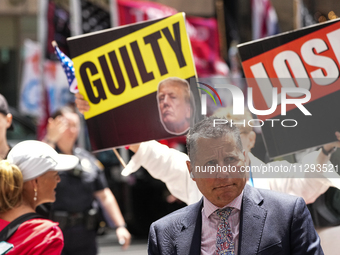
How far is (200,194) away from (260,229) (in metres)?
0.71

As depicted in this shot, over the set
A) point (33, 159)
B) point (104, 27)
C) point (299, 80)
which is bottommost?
point (33, 159)

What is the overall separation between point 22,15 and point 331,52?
920 centimetres

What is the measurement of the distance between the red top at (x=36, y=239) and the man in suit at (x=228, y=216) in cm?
53

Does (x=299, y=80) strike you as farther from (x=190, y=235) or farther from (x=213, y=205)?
(x=190, y=235)

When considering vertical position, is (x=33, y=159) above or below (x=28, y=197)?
above

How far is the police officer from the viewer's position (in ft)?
14.4

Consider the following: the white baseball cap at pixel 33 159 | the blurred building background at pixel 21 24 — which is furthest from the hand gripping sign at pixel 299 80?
the blurred building background at pixel 21 24

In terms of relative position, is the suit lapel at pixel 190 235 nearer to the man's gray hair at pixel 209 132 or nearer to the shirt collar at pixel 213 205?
the shirt collar at pixel 213 205

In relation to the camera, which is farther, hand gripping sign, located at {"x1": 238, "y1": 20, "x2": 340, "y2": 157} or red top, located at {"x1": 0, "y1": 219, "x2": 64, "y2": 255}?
hand gripping sign, located at {"x1": 238, "y1": 20, "x2": 340, "y2": 157}

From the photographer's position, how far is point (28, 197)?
2793 millimetres

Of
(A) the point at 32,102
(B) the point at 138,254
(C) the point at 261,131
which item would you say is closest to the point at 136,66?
(C) the point at 261,131

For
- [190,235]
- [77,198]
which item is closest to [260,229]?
[190,235]

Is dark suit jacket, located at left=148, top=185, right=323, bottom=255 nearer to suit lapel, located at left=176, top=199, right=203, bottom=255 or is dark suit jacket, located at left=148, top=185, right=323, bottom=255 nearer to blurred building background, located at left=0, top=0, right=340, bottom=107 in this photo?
suit lapel, located at left=176, top=199, right=203, bottom=255

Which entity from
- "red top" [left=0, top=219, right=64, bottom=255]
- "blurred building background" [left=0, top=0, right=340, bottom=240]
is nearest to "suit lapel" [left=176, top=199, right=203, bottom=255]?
"red top" [left=0, top=219, right=64, bottom=255]
